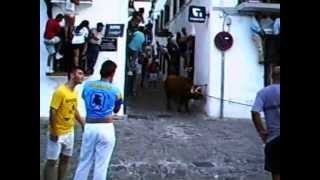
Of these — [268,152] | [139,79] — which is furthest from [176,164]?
[139,79]

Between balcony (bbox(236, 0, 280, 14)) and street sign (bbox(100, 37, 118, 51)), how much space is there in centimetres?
354

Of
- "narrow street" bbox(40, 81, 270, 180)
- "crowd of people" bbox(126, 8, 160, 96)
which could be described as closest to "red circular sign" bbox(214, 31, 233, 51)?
"narrow street" bbox(40, 81, 270, 180)

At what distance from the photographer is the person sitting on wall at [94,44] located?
14086 mm

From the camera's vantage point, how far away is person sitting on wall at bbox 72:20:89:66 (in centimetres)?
1402

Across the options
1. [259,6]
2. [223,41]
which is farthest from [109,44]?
[259,6]

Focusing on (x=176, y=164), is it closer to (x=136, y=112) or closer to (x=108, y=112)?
(x=108, y=112)

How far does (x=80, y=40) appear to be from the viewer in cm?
1404

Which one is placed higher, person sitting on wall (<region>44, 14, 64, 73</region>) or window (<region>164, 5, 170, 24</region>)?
window (<region>164, 5, 170, 24</region>)

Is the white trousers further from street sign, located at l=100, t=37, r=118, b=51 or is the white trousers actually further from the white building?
the white building

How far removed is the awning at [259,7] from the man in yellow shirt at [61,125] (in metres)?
8.74

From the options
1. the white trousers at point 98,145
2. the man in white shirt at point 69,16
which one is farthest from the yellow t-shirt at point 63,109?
the man in white shirt at point 69,16
